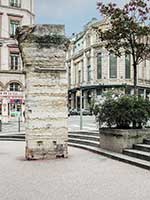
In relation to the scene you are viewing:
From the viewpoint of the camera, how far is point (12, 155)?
11.6 m

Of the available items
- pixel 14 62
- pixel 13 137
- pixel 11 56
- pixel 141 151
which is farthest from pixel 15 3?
pixel 141 151

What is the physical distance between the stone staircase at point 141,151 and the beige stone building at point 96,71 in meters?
50.1

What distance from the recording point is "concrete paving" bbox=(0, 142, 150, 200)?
6367mm

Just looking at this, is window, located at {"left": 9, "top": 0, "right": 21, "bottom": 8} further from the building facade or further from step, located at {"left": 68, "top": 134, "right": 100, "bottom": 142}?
step, located at {"left": 68, "top": 134, "right": 100, "bottom": 142}

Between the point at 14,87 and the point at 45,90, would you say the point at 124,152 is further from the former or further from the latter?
the point at 14,87

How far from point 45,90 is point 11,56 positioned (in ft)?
98.8

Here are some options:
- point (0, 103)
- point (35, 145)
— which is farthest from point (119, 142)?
point (0, 103)

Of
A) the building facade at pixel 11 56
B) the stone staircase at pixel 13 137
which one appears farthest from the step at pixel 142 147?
the building facade at pixel 11 56

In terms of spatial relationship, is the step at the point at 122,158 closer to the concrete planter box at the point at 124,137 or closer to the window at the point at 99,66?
the concrete planter box at the point at 124,137

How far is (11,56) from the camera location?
132 feet

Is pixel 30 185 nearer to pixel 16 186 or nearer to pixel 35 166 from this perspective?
pixel 16 186

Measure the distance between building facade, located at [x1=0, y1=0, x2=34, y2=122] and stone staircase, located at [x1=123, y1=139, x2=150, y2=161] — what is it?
2846cm

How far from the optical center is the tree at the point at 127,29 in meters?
12.8

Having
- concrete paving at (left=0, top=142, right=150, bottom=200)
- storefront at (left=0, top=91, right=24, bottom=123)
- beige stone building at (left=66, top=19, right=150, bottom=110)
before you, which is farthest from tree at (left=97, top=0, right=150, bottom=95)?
beige stone building at (left=66, top=19, right=150, bottom=110)
